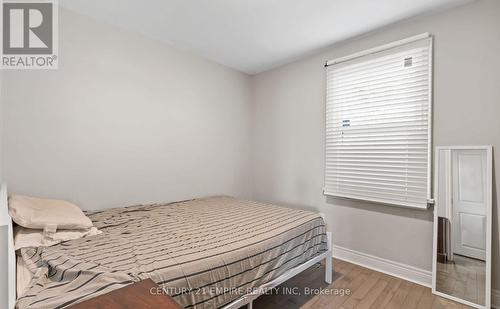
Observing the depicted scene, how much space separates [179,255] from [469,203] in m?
2.38

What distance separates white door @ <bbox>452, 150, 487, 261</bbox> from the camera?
1902mm

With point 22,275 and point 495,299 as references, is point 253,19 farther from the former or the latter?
point 495,299

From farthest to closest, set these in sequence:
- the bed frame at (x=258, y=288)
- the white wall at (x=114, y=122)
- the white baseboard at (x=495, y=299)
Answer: the white wall at (x=114, y=122), the white baseboard at (x=495, y=299), the bed frame at (x=258, y=288)

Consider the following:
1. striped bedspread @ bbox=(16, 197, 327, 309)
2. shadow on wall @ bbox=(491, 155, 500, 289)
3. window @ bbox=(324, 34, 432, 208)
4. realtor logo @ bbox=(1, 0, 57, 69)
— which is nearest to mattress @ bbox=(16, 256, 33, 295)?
striped bedspread @ bbox=(16, 197, 327, 309)

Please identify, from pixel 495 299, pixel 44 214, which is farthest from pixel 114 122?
pixel 495 299

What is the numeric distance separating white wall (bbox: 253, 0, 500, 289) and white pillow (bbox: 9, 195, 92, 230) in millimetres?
2430

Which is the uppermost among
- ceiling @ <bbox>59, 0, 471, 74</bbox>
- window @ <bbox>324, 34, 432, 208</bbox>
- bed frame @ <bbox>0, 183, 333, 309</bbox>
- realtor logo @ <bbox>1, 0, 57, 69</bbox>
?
ceiling @ <bbox>59, 0, 471, 74</bbox>

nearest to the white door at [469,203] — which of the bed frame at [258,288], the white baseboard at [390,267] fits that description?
the white baseboard at [390,267]

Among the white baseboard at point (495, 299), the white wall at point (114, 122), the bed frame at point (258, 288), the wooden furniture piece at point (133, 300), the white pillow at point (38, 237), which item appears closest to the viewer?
the wooden furniture piece at point (133, 300)

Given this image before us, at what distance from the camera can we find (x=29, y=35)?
1973 mm

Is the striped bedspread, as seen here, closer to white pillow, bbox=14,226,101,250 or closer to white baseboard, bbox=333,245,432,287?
white pillow, bbox=14,226,101,250

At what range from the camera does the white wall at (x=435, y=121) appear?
1.91 m

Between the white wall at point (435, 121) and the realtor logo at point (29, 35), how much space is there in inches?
100

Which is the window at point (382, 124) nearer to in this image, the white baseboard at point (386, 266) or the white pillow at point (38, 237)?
the white baseboard at point (386, 266)
